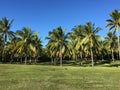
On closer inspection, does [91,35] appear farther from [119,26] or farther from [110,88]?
[110,88]

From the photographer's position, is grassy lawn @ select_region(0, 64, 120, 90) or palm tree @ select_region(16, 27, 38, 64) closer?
grassy lawn @ select_region(0, 64, 120, 90)

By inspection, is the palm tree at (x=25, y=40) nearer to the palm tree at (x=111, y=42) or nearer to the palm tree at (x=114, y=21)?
the palm tree at (x=114, y=21)

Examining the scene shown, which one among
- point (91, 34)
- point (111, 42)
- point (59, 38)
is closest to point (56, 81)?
point (91, 34)

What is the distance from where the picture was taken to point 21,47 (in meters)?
64.2

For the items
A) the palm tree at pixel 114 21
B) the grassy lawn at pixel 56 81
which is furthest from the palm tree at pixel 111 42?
the grassy lawn at pixel 56 81

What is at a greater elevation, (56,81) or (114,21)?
(114,21)

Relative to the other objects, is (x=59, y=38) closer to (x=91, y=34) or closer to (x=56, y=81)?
(x=91, y=34)

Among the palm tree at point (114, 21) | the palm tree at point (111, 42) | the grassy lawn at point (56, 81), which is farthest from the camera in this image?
the palm tree at point (111, 42)

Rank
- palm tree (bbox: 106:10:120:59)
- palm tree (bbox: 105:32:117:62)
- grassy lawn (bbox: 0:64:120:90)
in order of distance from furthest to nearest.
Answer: palm tree (bbox: 105:32:117:62) < palm tree (bbox: 106:10:120:59) < grassy lawn (bbox: 0:64:120:90)

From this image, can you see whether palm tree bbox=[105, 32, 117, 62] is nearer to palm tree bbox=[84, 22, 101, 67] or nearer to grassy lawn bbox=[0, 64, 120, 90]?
palm tree bbox=[84, 22, 101, 67]

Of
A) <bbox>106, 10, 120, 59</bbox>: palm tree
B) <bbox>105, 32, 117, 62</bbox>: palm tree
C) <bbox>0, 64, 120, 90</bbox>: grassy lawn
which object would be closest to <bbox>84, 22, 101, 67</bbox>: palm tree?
<bbox>106, 10, 120, 59</bbox>: palm tree

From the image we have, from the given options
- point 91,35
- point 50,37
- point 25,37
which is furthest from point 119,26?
point 25,37

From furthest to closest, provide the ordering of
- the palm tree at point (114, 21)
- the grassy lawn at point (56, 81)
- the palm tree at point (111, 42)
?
the palm tree at point (111, 42) → the palm tree at point (114, 21) → the grassy lawn at point (56, 81)

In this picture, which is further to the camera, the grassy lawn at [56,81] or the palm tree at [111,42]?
the palm tree at [111,42]
